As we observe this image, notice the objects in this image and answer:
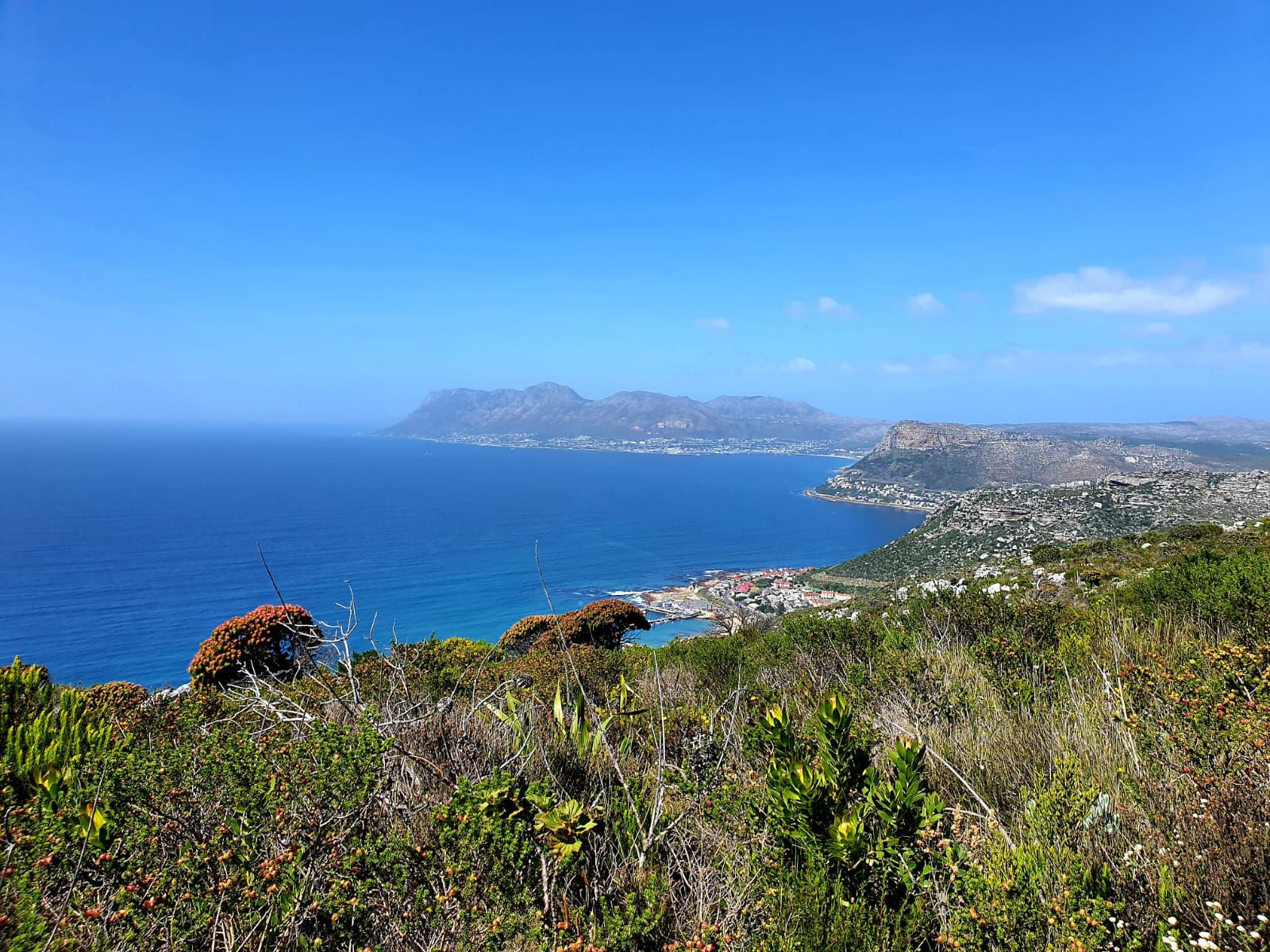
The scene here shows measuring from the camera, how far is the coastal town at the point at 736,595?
42.4 m

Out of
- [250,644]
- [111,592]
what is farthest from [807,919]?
[111,592]

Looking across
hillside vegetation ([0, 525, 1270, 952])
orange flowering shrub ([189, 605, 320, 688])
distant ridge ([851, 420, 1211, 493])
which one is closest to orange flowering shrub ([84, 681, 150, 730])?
hillside vegetation ([0, 525, 1270, 952])

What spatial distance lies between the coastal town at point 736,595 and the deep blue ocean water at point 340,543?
10.9ft

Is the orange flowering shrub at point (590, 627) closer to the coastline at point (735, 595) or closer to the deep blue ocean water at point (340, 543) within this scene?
the deep blue ocean water at point (340, 543)

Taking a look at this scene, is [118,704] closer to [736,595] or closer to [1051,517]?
[736,595]

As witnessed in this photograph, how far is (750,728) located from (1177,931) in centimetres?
189

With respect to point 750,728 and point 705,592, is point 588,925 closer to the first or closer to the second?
point 750,728

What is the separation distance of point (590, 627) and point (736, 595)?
1418 inches

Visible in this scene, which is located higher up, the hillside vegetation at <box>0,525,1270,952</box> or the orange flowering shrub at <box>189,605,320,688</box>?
the hillside vegetation at <box>0,525,1270,952</box>

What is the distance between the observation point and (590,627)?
1706 centimetres

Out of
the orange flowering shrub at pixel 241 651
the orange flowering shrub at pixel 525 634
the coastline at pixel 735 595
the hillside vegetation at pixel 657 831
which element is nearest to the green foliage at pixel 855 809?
the hillside vegetation at pixel 657 831

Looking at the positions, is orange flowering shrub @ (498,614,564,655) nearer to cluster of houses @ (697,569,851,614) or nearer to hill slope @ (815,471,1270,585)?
cluster of houses @ (697,569,851,614)

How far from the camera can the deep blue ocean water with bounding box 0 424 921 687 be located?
144 ft

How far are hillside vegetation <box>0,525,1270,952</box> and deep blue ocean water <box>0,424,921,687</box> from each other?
394 inches
